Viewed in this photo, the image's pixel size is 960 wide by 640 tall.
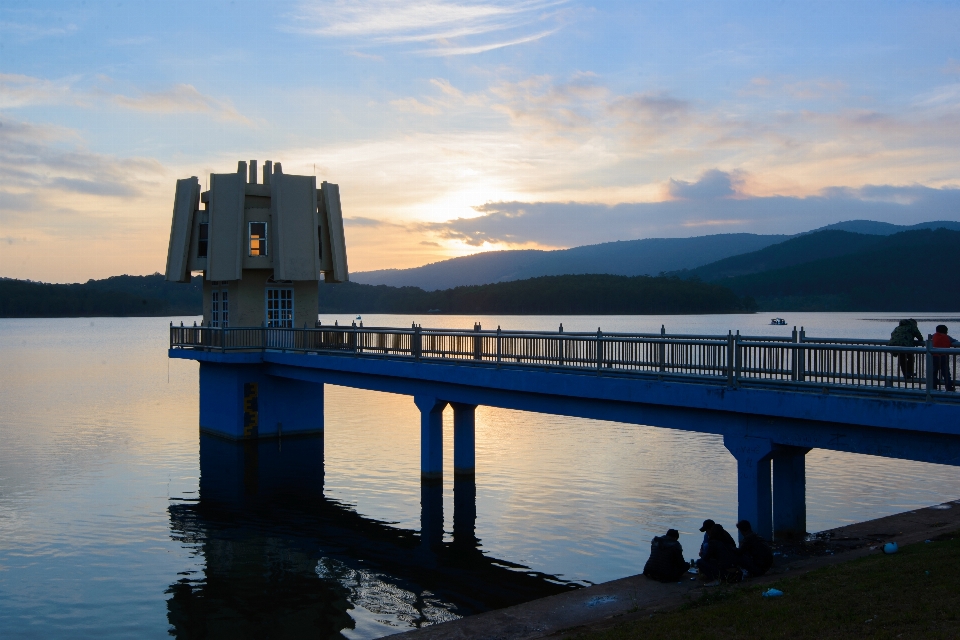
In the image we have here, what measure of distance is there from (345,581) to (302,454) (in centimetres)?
1695

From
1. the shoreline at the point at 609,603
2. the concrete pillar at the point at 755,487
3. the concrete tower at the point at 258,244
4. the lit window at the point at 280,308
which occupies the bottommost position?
the shoreline at the point at 609,603

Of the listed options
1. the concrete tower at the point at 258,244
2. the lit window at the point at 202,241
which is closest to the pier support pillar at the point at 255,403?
the concrete tower at the point at 258,244

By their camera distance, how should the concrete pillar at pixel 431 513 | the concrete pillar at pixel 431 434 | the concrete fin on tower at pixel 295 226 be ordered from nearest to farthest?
1. the concrete pillar at pixel 431 513
2. the concrete pillar at pixel 431 434
3. the concrete fin on tower at pixel 295 226

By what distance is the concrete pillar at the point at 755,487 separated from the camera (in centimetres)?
1719

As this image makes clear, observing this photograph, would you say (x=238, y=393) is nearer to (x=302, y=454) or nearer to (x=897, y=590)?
(x=302, y=454)

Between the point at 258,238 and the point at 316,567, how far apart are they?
70.0ft

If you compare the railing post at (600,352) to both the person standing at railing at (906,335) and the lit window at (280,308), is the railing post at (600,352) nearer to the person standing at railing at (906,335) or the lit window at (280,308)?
the person standing at railing at (906,335)

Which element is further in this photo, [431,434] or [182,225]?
[182,225]

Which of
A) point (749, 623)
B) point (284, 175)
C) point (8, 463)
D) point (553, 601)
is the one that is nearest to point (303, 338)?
point (284, 175)

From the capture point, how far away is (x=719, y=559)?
1492cm

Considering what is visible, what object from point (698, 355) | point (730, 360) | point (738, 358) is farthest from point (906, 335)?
point (698, 355)

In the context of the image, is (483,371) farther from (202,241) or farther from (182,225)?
(182,225)

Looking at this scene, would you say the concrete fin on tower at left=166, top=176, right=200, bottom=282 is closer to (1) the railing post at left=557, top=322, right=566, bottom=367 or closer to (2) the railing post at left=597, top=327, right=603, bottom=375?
(1) the railing post at left=557, top=322, right=566, bottom=367

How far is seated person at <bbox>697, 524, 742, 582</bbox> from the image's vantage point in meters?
14.7
